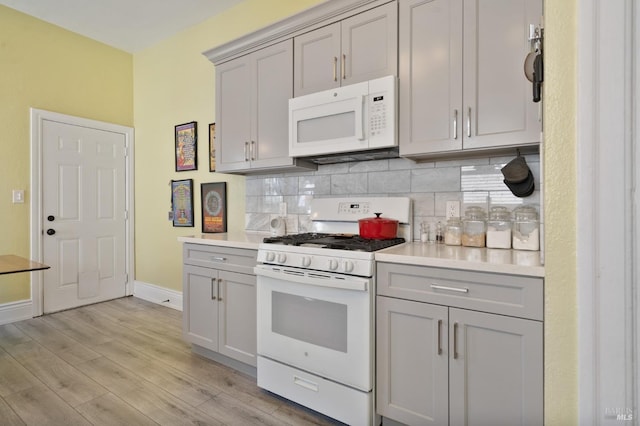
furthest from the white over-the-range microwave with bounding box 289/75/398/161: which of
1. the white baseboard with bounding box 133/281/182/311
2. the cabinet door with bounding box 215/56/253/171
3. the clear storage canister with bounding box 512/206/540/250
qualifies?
the white baseboard with bounding box 133/281/182/311

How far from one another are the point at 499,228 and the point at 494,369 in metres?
0.77

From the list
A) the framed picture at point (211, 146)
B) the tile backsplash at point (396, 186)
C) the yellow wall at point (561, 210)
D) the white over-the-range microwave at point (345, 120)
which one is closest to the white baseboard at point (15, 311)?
the framed picture at point (211, 146)

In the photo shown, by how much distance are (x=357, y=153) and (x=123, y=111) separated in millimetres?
3612

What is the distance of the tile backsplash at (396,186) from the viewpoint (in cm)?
199

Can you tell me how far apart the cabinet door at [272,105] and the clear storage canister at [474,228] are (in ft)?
4.16

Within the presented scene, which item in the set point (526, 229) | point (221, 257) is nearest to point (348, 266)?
point (526, 229)

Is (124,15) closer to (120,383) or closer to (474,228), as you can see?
(120,383)

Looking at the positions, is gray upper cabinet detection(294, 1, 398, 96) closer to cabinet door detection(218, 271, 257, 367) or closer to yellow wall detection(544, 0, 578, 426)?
yellow wall detection(544, 0, 578, 426)

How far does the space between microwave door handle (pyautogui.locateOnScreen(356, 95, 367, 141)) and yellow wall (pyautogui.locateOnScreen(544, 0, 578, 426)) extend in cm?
125

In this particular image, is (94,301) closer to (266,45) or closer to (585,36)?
(266,45)

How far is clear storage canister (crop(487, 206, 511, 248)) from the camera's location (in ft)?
6.03

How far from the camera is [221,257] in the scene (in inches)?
95.0

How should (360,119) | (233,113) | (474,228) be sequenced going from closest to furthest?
(474,228), (360,119), (233,113)

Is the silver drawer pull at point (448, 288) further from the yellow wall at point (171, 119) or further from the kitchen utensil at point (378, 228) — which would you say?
the yellow wall at point (171, 119)
